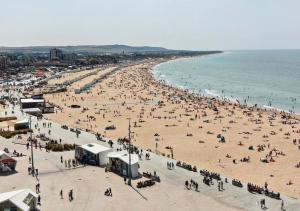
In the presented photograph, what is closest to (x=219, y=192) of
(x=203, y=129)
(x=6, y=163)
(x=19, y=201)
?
(x=19, y=201)

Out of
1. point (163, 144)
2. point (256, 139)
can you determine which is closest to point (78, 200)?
point (163, 144)

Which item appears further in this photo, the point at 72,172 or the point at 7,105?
the point at 7,105

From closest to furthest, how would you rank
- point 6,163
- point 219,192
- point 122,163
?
point 219,192, point 122,163, point 6,163

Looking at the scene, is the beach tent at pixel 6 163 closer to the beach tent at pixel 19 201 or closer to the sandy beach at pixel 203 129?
the beach tent at pixel 19 201

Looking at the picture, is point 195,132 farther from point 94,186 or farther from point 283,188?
point 94,186

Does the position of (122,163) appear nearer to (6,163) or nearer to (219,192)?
(219,192)

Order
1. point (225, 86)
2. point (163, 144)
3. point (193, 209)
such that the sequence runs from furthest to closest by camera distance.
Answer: point (225, 86)
point (163, 144)
point (193, 209)

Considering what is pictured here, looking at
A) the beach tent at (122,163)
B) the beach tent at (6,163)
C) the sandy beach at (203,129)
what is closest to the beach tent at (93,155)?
the beach tent at (122,163)
